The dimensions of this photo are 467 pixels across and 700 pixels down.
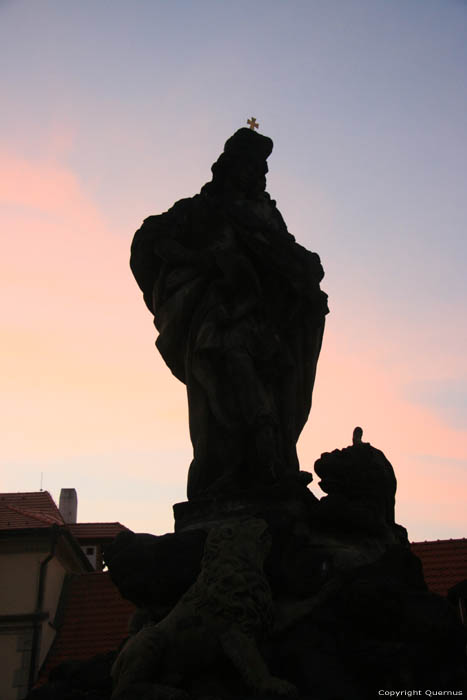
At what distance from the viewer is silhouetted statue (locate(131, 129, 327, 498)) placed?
210 inches

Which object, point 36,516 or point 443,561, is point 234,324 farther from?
point 36,516

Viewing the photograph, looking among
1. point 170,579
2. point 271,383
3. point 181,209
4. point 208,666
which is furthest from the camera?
point 181,209

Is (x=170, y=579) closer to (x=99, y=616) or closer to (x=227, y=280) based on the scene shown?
(x=227, y=280)

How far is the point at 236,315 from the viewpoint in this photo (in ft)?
18.4

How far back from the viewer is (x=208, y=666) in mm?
3760

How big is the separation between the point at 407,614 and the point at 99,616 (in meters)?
12.6

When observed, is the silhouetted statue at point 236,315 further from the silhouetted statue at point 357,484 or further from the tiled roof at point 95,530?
the tiled roof at point 95,530

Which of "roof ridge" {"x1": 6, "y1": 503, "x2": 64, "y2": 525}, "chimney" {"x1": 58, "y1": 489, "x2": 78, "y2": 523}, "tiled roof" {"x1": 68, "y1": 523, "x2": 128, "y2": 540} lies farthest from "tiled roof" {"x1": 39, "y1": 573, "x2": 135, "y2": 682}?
"chimney" {"x1": 58, "y1": 489, "x2": 78, "y2": 523}

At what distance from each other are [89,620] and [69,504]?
1002 cm

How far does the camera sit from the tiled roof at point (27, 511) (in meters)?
17.7

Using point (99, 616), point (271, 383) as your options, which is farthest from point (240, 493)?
point (99, 616)

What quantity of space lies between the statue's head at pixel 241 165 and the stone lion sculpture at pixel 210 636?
3.02 meters

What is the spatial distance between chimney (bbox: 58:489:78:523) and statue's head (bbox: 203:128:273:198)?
20.5m

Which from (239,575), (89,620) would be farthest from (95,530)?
(239,575)
